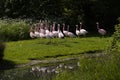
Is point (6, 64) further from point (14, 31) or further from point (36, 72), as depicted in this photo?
point (14, 31)

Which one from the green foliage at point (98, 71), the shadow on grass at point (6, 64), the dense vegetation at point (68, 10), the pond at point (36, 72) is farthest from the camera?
the dense vegetation at point (68, 10)

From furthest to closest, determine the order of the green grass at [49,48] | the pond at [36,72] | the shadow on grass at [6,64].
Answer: the green grass at [49,48] → the shadow on grass at [6,64] → the pond at [36,72]

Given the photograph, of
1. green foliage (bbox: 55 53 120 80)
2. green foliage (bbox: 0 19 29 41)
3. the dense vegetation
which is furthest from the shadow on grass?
the dense vegetation

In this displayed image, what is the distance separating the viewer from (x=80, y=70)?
10336 millimetres

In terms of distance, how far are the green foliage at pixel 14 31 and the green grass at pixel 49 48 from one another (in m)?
3.41

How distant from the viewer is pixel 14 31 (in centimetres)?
2808

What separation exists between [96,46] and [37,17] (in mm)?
11721

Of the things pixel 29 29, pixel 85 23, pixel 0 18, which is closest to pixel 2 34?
pixel 29 29

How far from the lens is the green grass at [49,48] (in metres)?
20.4

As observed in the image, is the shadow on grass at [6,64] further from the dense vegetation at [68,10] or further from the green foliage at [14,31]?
the dense vegetation at [68,10]

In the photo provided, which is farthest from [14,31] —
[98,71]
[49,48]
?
[98,71]

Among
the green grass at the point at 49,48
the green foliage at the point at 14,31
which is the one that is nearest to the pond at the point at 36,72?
the green grass at the point at 49,48

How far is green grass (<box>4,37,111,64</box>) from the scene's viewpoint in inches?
804

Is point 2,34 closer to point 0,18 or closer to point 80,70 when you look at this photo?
point 0,18
